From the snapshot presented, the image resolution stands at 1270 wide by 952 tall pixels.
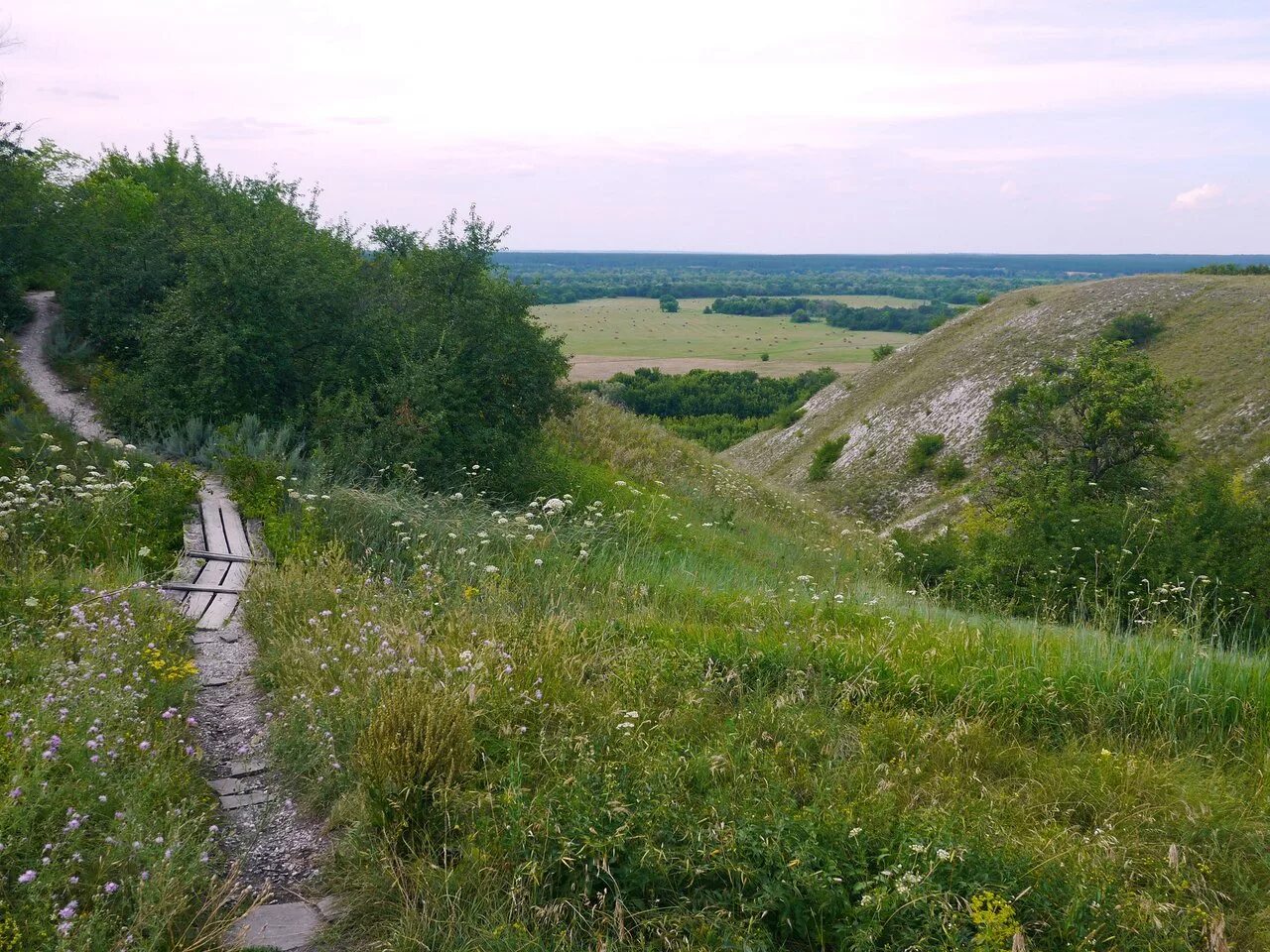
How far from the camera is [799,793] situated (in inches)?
159

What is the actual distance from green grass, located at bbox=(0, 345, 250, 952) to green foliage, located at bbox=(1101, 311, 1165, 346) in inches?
2068

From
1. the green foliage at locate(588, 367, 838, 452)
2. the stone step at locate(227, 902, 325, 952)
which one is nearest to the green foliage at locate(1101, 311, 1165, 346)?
the green foliage at locate(588, 367, 838, 452)

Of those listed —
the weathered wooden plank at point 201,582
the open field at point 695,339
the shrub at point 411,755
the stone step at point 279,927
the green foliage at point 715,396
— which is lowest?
the green foliage at point 715,396

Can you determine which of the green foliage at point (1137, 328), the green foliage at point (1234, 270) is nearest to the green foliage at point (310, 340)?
the green foliage at point (1137, 328)

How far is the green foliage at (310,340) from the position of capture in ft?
38.7

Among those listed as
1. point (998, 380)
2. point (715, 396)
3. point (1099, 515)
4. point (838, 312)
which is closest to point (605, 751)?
point (1099, 515)

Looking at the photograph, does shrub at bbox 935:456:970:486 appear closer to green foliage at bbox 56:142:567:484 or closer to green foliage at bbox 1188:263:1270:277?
green foliage at bbox 1188:263:1270:277

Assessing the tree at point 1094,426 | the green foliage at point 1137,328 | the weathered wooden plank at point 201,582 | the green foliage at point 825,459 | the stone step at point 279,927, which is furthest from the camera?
the green foliage at point 825,459

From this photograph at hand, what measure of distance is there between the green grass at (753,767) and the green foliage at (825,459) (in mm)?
44021

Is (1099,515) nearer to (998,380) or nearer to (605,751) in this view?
(605,751)

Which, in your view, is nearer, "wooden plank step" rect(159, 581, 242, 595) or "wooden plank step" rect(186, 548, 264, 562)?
"wooden plank step" rect(159, 581, 242, 595)

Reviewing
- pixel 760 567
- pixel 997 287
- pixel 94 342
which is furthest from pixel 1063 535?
pixel 997 287

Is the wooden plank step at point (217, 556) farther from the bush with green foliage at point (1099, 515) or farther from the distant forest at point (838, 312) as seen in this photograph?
the distant forest at point (838, 312)

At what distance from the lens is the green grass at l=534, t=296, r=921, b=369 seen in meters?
105
